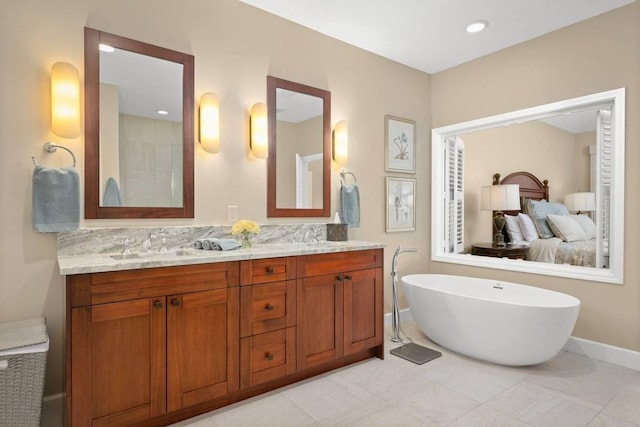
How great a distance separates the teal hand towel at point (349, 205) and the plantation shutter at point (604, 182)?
203cm

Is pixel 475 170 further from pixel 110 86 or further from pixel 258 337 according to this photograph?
pixel 110 86

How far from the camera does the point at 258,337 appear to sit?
2.32 meters

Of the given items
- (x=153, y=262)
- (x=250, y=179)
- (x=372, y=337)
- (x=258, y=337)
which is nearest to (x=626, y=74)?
(x=372, y=337)

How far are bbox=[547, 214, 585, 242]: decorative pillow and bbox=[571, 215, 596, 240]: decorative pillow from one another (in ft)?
0.13

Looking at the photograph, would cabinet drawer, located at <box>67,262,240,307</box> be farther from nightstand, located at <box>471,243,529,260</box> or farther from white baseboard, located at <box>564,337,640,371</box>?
nightstand, located at <box>471,243,529,260</box>

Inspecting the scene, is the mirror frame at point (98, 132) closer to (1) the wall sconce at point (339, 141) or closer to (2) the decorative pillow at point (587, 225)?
(1) the wall sconce at point (339, 141)

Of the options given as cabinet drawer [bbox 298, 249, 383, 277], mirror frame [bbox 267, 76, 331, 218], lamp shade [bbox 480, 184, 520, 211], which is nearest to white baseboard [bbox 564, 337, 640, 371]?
lamp shade [bbox 480, 184, 520, 211]

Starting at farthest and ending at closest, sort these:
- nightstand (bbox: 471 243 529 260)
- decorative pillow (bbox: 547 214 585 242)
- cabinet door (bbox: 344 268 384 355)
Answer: nightstand (bbox: 471 243 529 260) < decorative pillow (bbox: 547 214 585 242) < cabinet door (bbox: 344 268 384 355)

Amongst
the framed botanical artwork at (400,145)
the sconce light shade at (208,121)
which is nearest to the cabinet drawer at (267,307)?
the sconce light shade at (208,121)

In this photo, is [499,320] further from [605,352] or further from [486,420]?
[605,352]

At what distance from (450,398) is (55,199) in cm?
270

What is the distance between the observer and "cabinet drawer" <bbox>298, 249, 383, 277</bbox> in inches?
101

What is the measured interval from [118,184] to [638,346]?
3973 mm

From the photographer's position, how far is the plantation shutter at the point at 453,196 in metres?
4.28
